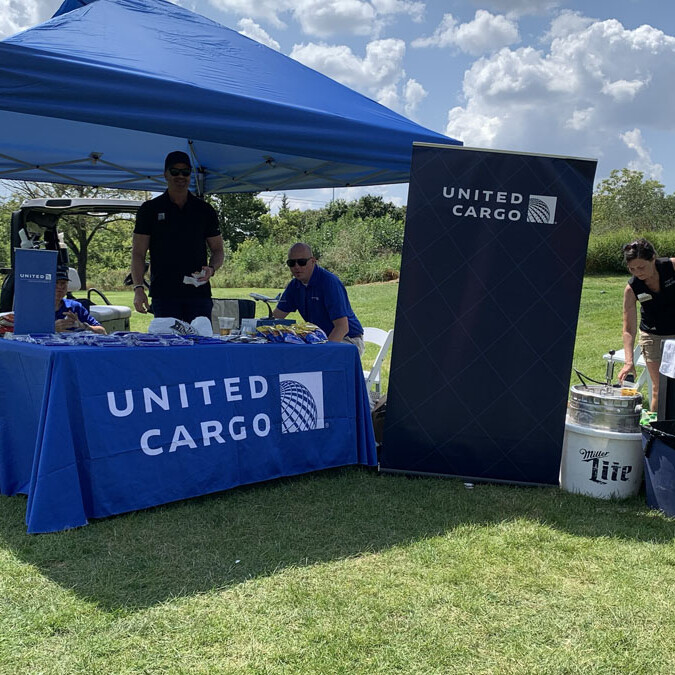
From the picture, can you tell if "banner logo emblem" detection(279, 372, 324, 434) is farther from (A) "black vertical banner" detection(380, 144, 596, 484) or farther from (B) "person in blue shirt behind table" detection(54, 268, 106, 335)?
(B) "person in blue shirt behind table" detection(54, 268, 106, 335)

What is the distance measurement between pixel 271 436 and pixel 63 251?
13.8ft

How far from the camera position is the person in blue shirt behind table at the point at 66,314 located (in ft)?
A: 13.9

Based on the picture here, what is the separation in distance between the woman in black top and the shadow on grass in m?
1.52

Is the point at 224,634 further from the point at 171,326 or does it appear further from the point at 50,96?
the point at 50,96

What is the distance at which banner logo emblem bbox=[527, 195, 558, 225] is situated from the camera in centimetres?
373

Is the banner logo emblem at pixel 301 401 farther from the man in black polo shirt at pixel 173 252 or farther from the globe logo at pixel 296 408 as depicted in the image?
the man in black polo shirt at pixel 173 252

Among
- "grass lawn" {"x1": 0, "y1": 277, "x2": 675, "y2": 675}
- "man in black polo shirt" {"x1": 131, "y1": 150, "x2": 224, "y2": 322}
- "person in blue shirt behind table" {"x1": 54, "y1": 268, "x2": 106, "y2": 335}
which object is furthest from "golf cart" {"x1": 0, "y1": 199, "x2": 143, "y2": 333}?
"grass lawn" {"x1": 0, "y1": 277, "x2": 675, "y2": 675}

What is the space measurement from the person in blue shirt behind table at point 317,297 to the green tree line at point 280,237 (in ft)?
42.5

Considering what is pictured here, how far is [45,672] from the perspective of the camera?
6.32 feet

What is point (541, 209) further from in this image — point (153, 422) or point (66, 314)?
point (66, 314)

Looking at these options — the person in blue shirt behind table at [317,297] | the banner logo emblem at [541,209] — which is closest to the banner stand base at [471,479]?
the person in blue shirt behind table at [317,297]

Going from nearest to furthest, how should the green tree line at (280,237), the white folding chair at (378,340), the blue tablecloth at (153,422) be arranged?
the blue tablecloth at (153,422) < the white folding chair at (378,340) < the green tree line at (280,237)

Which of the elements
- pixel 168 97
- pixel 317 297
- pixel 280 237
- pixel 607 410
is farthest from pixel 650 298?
pixel 280 237

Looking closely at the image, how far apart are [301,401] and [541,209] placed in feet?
5.65
